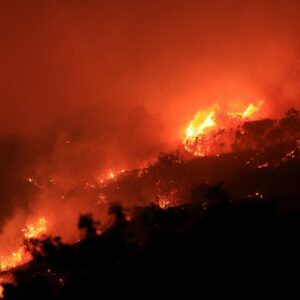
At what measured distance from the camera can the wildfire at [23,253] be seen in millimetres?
76750

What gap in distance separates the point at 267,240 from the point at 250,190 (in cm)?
4168

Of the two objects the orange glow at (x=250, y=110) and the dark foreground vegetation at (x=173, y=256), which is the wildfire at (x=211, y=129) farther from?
the dark foreground vegetation at (x=173, y=256)

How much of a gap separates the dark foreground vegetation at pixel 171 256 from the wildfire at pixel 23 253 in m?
49.0

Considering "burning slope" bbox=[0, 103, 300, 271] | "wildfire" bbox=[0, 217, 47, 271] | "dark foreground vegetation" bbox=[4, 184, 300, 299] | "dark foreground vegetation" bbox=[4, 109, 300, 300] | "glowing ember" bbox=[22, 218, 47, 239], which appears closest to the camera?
"dark foreground vegetation" bbox=[4, 109, 300, 300]

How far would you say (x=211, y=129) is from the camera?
89250mm

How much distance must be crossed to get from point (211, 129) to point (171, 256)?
225ft

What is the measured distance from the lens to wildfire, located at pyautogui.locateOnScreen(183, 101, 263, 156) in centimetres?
8466

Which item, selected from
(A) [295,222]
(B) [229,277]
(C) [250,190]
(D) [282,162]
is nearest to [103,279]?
(B) [229,277]

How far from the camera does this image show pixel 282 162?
66000mm

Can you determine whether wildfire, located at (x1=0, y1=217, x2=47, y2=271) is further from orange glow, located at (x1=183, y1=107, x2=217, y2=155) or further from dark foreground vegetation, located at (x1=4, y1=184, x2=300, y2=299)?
dark foreground vegetation, located at (x1=4, y1=184, x2=300, y2=299)

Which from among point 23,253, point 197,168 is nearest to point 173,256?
point 197,168

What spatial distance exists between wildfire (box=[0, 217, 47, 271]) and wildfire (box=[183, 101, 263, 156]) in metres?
29.1

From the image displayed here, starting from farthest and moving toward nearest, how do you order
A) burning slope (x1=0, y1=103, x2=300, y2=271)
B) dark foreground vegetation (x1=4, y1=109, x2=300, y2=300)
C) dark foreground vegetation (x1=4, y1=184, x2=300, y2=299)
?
burning slope (x1=0, y1=103, x2=300, y2=271), dark foreground vegetation (x1=4, y1=184, x2=300, y2=299), dark foreground vegetation (x1=4, y1=109, x2=300, y2=300)

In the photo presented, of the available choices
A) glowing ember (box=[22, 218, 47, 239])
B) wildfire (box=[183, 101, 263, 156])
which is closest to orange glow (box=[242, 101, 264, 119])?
wildfire (box=[183, 101, 263, 156])
